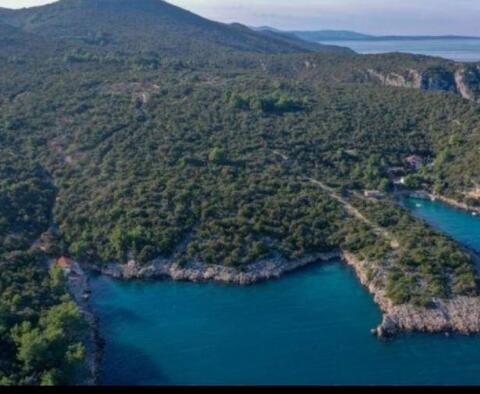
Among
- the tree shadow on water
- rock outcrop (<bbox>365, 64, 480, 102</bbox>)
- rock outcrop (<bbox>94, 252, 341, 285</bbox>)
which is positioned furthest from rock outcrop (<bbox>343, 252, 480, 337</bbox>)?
rock outcrop (<bbox>365, 64, 480, 102</bbox>)

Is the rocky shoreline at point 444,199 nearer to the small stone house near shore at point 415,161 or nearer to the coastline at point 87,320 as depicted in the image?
the small stone house near shore at point 415,161

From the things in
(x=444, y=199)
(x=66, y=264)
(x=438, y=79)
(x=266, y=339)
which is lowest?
(x=66, y=264)

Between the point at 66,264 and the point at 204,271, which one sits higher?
the point at 204,271

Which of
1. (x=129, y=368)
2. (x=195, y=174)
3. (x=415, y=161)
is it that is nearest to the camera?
(x=129, y=368)

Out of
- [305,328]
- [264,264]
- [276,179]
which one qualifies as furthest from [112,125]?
[305,328]

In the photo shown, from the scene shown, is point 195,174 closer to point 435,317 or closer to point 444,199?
point 444,199

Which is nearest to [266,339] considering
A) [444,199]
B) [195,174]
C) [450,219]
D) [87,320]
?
[87,320]

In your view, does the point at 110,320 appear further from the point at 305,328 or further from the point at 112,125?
the point at 112,125
